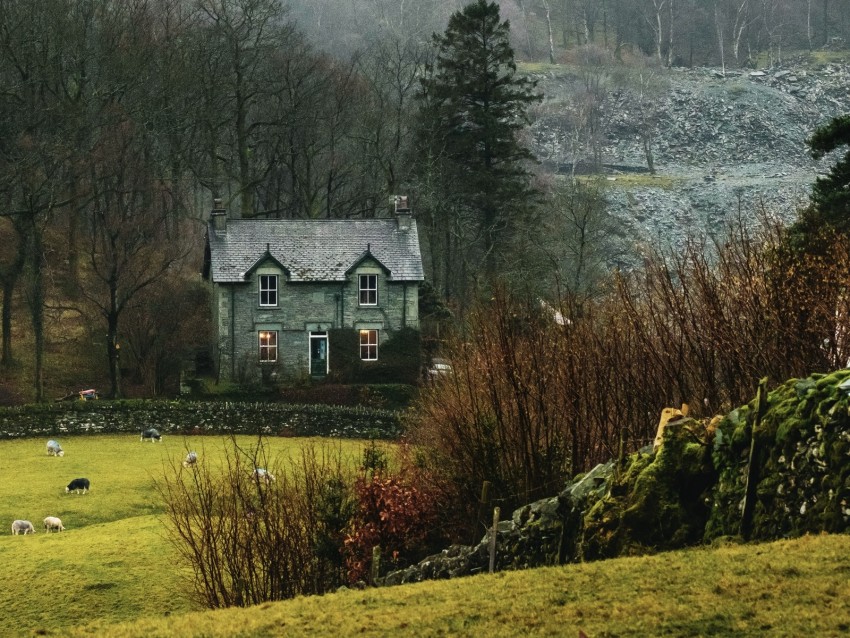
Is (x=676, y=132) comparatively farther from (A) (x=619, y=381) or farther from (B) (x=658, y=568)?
(B) (x=658, y=568)

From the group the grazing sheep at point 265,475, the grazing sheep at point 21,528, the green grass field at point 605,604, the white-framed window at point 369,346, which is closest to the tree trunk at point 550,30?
the white-framed window at point 369,346

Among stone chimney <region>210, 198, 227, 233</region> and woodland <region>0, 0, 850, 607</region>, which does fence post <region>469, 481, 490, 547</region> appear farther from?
stone chimney <region>210, 198, 227, 233</region>

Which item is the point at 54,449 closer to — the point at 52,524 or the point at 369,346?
the point at 52,524

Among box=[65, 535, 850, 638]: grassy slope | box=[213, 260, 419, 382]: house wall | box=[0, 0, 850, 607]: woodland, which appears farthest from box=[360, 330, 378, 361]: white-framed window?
box=[65, 535, 850, 638]: grassy slope

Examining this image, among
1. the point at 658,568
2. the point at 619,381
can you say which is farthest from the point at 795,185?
the point at 658,568

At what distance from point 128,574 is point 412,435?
1363cm

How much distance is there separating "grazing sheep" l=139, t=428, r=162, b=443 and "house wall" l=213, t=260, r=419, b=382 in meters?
11.7

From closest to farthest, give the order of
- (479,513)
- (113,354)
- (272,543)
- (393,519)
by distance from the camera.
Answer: (272,543) → (479,513) → (393,519) → (113,354)

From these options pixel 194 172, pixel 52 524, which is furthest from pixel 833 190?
pixel 194 172

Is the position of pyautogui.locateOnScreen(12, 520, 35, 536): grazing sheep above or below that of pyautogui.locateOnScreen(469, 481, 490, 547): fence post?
below

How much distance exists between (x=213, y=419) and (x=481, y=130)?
2810 cm

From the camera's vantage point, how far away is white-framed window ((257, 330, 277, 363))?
205ft

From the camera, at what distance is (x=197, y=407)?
5284 cm

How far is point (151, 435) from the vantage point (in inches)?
1965
